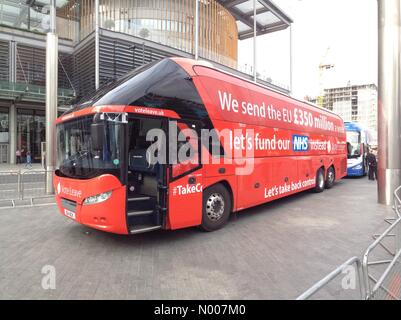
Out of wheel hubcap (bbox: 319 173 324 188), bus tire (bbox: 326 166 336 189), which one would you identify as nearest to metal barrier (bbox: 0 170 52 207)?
wheel hubcap (bbox: 319 173 324 188)

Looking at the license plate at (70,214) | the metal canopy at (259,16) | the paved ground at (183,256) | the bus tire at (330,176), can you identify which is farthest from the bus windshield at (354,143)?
the metal canopy at (259,16)

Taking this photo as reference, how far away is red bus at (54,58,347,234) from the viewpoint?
4.89 m

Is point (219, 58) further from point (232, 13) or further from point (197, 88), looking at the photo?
point (197, 88)

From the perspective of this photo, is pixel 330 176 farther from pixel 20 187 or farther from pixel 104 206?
pixel 20 187

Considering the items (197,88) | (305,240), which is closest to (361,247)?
(305,240)

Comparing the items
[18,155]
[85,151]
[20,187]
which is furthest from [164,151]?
[18,155]

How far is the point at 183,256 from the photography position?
495 centimetres

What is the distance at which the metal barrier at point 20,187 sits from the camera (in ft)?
32.2

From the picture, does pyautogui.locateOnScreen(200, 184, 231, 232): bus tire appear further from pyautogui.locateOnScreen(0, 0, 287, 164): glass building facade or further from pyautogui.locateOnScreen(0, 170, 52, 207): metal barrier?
pyautogui.locateOnScreen(0, 0, 287, 164): glass building facade

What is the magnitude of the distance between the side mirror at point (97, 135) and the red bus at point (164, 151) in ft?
0.05

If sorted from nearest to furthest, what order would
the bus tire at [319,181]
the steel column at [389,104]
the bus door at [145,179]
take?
the bus door at [145,179]
the steel column at [389,104]
the bus tire at [319,181]

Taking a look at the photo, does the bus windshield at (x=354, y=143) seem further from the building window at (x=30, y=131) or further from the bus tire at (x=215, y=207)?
the building window at (x=30, y=131)

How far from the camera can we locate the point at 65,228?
659 cm

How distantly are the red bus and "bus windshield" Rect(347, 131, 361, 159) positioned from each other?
12.9 meters
